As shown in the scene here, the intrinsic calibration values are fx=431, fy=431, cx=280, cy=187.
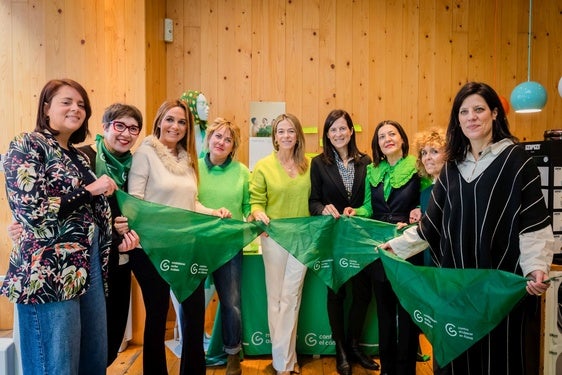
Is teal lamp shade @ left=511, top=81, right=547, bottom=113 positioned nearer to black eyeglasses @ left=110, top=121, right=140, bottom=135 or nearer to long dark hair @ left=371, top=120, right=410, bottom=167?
long dark hair @ left=371, top=120, right=410, bottom=167

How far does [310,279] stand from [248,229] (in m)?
0.66

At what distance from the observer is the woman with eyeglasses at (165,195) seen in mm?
2139

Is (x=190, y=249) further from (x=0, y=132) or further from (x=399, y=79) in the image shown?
(x=399, y=79)

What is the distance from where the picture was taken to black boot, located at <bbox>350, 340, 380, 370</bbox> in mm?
2668

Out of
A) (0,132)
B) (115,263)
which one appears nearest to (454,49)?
(115,263)

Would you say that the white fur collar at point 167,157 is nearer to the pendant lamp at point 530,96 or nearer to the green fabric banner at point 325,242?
the green fabric banner at point 325,242

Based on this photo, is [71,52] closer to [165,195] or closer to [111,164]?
[111,164]

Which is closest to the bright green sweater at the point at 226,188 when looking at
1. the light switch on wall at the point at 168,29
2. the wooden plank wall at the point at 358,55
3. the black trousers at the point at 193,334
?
the black trousers at the point at 193,334

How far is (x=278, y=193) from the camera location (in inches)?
103

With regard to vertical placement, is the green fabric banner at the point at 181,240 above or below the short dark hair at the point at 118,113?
below

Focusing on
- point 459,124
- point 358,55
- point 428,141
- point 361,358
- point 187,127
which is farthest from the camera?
point 358,55

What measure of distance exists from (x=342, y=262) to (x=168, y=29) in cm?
243

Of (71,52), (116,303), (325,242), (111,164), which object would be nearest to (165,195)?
(111,164)

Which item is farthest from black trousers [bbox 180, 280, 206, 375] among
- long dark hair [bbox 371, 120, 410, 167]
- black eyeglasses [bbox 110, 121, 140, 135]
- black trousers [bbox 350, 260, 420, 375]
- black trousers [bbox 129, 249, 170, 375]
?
long dark hair [bbox 371, 120, 410, 167]
